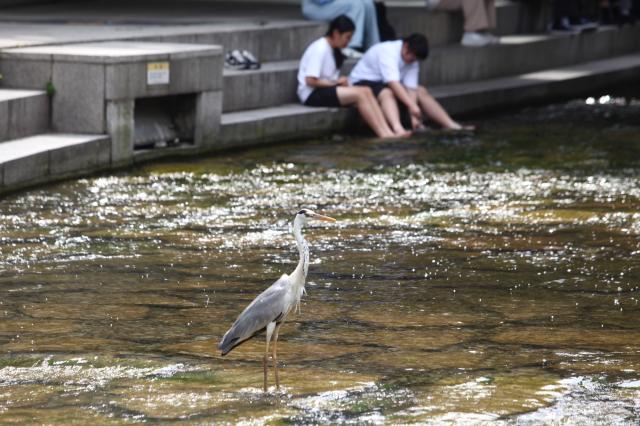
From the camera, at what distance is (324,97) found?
13.2 m

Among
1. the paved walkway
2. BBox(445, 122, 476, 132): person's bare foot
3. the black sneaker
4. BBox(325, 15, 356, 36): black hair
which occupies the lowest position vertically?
BBox(445, 122, 476, 132): person's bare foot

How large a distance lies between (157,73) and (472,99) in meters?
5.11

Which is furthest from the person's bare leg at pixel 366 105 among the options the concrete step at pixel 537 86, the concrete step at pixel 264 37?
the concrete step at pixel 537 86

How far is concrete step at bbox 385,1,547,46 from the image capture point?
1650cm

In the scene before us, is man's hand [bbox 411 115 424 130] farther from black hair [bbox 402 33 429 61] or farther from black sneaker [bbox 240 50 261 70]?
black sneaker [bbox 240 50 261 70]

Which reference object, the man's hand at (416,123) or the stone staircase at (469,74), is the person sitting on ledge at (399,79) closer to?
the man's hand at (416,123)

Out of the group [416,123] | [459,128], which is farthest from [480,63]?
[416,123]

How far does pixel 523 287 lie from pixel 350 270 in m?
0.94

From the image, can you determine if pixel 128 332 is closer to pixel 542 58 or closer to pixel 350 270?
pixel 350 270

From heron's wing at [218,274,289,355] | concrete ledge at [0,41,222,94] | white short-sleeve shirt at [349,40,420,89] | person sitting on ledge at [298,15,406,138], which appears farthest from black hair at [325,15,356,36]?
heron's wing at [218,274,289,355]

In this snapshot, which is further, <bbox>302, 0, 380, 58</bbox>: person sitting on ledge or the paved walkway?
<bbox>302, 0, 380, 58</bbox>: person sitting on ledge

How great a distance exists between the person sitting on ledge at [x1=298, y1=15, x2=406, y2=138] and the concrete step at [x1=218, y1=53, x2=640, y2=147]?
0.42ft

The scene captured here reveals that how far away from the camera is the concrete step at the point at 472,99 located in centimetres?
1227

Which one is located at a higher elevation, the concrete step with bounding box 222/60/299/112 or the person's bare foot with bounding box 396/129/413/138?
the concrete step with bounding box 222/60/299/112
